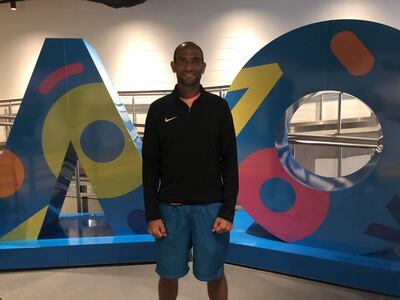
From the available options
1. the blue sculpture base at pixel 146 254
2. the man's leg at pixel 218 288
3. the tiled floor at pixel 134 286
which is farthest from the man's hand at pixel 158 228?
the blue sculpture base at pixel 146 254

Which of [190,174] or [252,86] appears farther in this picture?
[252,86]

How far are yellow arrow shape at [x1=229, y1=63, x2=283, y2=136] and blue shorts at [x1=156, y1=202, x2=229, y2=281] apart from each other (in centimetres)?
133

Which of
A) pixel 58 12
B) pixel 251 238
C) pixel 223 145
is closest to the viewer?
pixel 223 145

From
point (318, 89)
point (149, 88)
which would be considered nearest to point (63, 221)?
point (318, 89)

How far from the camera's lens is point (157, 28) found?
22.5 feet

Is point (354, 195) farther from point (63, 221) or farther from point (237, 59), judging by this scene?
point (237, 59)

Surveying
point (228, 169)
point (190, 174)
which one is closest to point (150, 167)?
point (190, 174)

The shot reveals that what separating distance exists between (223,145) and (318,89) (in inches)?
48.6

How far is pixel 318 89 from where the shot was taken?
8.34 feet

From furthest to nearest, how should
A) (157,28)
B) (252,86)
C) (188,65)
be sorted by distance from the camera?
1. (157,28)
2. (252,86)
3. (188,65)

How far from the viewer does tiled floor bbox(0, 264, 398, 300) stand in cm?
238

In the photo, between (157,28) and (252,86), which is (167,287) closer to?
(252,86)

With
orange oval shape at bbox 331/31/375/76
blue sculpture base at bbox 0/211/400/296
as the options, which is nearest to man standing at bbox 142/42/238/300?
blue sculpture base at bbox 0/211/400/296

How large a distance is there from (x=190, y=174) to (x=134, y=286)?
1312 mm
